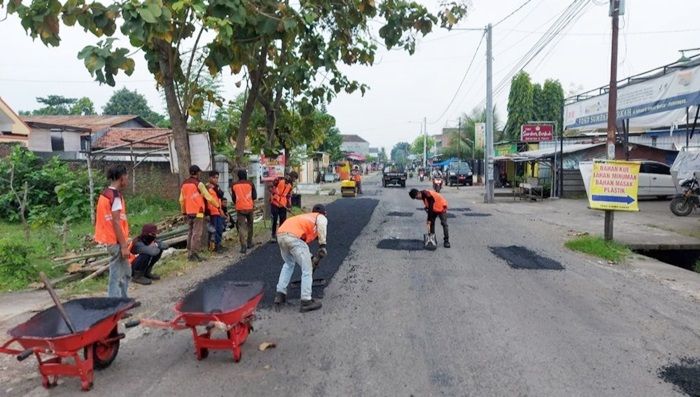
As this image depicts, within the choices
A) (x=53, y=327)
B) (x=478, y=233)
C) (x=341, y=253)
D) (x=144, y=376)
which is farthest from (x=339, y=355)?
(x=478, y=233)

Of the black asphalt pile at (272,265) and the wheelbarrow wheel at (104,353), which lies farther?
the black asphalt pile at (272,265)

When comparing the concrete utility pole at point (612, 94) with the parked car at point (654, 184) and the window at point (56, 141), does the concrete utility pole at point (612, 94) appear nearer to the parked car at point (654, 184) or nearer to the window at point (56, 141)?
the parked car at point (654, 184)

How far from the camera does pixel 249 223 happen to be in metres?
11.4

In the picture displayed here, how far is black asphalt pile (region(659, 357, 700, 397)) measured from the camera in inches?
170

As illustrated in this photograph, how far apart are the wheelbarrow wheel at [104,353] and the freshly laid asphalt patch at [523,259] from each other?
650 centimetres

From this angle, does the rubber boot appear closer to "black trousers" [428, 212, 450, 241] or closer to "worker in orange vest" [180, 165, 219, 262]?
"worker in orange vest" [180, 165, 219, 262]

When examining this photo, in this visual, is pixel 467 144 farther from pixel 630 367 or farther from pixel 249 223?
pixel 630 367

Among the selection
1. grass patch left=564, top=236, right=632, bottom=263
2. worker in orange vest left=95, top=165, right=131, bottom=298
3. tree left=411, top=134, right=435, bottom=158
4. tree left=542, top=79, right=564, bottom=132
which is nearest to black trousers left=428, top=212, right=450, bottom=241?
grass patch left=564, top=236, right=632, bottom=263

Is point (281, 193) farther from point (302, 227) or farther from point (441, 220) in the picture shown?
point (302, 227)

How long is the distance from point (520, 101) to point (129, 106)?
136 ft

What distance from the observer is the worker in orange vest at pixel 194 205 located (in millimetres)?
9578

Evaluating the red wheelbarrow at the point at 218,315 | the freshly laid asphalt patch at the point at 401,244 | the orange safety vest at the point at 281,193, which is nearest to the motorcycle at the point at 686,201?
the freshly laid asphalt patch at the point at 401,244

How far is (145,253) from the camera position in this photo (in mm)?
7652

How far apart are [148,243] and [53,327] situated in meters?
3.52
